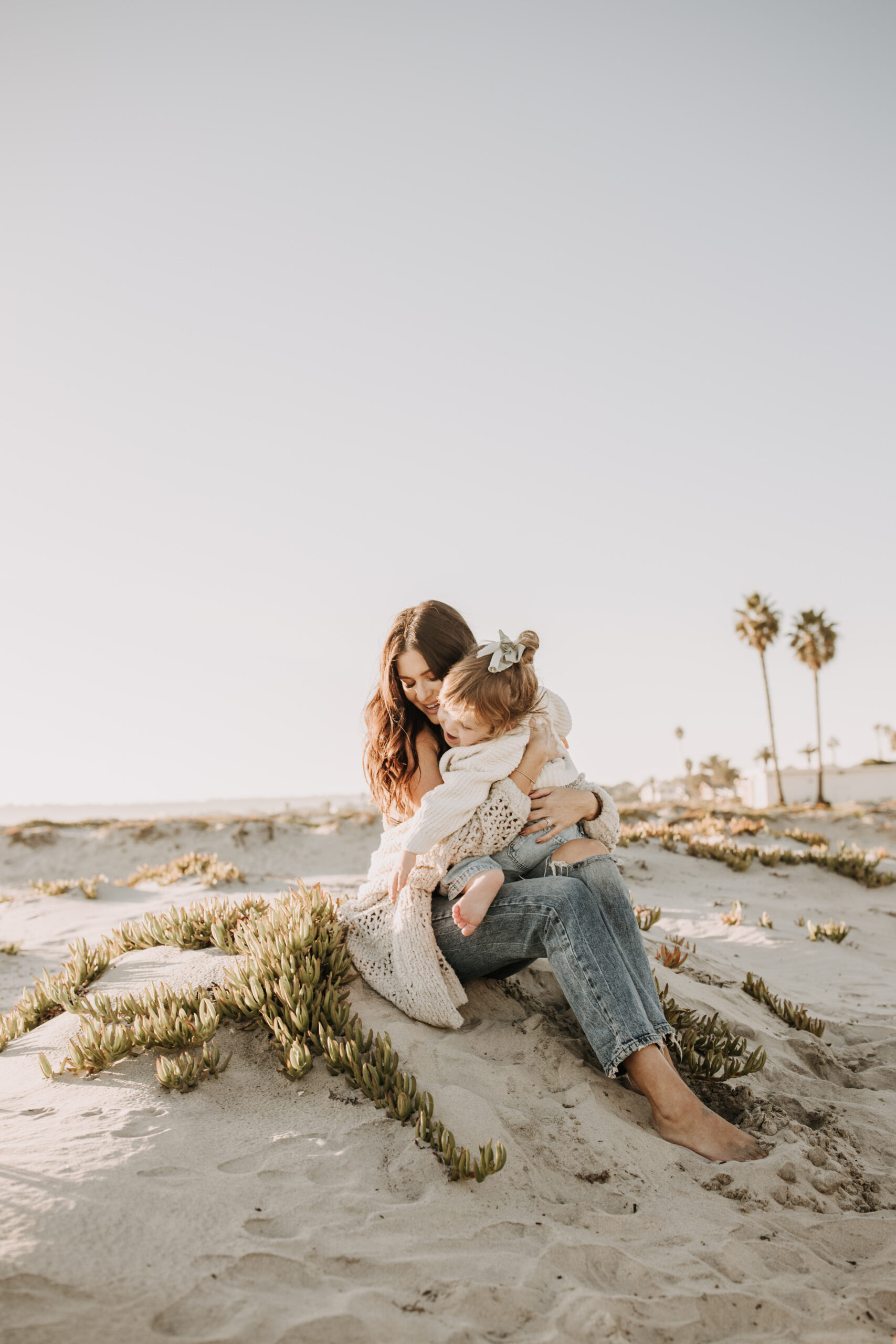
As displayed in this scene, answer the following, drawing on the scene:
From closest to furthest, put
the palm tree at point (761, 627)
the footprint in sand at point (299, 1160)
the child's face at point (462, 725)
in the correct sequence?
the footprint in sand at point (299, 1160), the child's face at point (462, 725), the palm tree at point (761, 627)

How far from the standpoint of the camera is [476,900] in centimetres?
336

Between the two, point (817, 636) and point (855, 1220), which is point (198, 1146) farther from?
point (817, 636)

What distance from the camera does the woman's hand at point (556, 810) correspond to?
3.84 meters

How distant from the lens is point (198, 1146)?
2.83m

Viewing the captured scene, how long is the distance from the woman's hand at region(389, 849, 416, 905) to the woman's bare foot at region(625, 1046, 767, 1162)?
1.26 metres

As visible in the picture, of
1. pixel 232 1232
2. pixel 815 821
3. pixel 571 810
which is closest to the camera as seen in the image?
pixel 232 1232

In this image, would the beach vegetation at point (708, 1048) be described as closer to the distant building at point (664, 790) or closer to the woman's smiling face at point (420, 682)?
the woman's smiling face at point (420, 682)

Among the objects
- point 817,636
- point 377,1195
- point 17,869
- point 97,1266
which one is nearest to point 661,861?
point 377,1195

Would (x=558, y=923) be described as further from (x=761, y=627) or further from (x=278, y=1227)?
(x=761, y=627)

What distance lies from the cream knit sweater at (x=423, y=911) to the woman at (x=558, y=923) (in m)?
0.01

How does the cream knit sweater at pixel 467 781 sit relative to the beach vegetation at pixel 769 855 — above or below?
above

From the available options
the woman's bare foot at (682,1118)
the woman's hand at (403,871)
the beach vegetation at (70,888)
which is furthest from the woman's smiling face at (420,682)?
the beach vegetation at (70,888)

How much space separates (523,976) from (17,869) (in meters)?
17.9

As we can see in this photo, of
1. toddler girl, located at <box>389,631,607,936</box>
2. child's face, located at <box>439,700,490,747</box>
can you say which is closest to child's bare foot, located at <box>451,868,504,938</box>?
toddler girl, located at <box>389,631,607,936</box>
